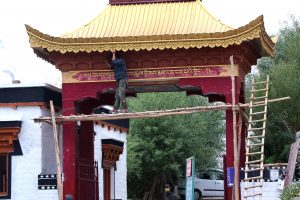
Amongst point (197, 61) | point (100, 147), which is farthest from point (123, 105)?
point (100, 147)

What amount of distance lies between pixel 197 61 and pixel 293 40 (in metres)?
13.1

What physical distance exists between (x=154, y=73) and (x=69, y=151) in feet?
8.37

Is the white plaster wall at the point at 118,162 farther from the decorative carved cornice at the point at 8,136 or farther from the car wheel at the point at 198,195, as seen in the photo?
the car wheel at the point at 198,195

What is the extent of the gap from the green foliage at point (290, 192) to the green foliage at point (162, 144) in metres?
17.7

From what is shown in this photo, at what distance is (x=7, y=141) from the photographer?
1820 centimetres

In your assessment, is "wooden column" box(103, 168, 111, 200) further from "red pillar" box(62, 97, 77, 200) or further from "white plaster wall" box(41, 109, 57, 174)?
"red pillar" box(62, 97, 77, 200)

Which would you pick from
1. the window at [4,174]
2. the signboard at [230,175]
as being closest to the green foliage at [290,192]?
the signboard at [230,175]

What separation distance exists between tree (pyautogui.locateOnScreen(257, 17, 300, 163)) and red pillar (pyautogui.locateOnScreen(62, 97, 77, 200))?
11.1 m

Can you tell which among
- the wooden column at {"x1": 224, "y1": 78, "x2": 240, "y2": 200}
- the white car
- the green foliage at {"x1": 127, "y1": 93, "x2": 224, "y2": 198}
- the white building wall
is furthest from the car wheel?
the wooden column at {"x1": 224, "y1": 78, "x2": 240, "y2": 200}

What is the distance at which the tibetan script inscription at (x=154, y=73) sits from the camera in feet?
56.1

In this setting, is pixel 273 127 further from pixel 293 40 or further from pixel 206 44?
pixel 206 44

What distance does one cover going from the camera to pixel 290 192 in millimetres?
15281

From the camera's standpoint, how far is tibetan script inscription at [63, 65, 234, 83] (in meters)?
17.1

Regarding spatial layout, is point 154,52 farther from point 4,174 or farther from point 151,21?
point 4,174
